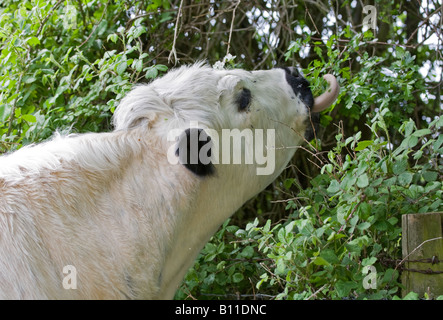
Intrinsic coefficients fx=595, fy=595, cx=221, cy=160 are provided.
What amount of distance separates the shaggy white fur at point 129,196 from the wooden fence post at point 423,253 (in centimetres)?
77

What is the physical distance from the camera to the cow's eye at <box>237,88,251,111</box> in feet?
9.62

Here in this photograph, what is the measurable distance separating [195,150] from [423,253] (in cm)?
125

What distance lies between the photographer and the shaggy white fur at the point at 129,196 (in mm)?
2361

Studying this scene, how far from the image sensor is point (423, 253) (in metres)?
2.93

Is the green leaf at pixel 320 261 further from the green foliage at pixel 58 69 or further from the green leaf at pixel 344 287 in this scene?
the green foliage at pixel 58 69

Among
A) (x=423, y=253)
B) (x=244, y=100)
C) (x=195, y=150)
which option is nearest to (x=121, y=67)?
(x=244, y=100)

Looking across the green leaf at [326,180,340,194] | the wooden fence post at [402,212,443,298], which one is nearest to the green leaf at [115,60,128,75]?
the green leaf at [326,180,340,194]

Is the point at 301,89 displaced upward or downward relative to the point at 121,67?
downward

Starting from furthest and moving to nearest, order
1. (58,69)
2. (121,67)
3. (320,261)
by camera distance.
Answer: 1. (58,69)
2. (121,67)
3. (320,261)

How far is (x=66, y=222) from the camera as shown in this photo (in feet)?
7.97

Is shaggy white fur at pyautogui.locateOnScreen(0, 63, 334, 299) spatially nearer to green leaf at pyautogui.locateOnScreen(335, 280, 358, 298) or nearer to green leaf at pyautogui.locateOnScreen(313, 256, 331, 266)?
green leaf at pyautogui.locateOnScreen(313, 256, 331, 266)

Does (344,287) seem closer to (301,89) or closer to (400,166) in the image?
(400,166)

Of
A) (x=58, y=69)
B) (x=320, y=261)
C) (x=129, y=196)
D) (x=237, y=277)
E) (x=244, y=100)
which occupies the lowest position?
(x=237, y=277)

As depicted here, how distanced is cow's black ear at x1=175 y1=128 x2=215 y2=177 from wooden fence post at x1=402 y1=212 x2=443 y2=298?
1070 millimetres
